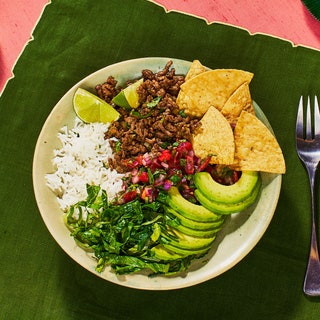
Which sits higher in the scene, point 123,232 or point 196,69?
point 196,69

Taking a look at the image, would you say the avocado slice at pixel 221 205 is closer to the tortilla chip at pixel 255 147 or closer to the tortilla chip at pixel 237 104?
the tortilla chip at pixel 255 147

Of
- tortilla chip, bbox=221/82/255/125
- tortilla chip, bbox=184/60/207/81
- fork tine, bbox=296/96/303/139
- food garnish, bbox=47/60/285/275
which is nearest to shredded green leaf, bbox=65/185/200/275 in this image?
food garnish, bbox=47/60/285/275

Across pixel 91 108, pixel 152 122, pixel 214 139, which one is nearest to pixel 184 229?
pixel 214 139

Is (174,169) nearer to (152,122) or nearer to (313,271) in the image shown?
(152,122)

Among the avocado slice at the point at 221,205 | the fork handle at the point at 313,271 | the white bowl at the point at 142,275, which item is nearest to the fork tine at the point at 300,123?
the white bowl at the point at 142,275

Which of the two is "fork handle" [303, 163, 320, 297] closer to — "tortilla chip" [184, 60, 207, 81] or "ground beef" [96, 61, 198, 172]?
"ground beef" [96, 61, 198, 172]
